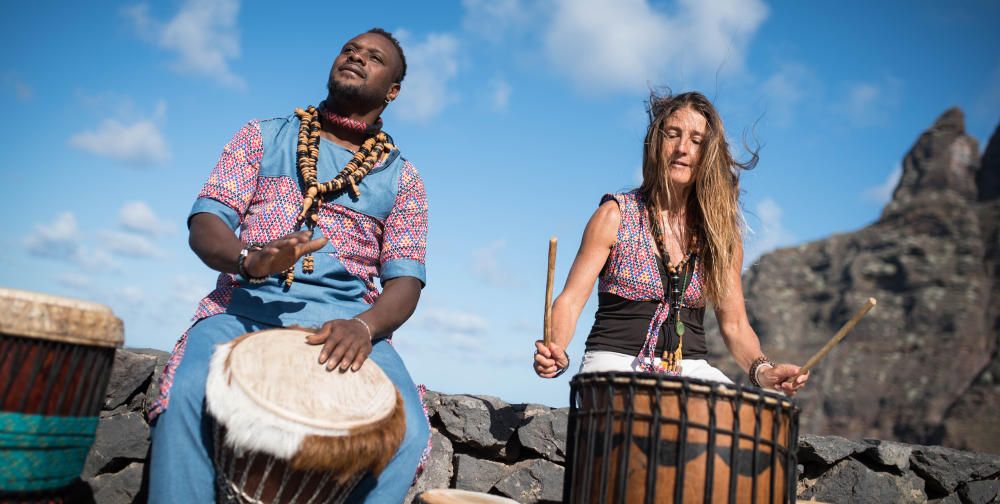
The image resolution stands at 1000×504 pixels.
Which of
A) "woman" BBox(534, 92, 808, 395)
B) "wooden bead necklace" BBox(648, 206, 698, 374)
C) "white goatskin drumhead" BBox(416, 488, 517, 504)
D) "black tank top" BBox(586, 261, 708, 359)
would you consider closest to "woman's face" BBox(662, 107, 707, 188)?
"woman" BBox(534, 92, 808, 395)

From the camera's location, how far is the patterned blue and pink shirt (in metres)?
2.90

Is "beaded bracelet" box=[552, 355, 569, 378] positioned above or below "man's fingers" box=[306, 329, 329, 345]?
below

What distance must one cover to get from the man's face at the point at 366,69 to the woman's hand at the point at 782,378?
2151 millimetres

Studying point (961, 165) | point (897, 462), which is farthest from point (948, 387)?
point (897, 462)

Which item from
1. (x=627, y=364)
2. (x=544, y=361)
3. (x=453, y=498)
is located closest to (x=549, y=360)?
(x=544, y=361)

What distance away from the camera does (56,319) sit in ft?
6.53

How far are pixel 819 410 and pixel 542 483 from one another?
153 feet

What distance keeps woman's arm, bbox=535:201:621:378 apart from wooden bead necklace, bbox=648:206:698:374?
8.4 inches

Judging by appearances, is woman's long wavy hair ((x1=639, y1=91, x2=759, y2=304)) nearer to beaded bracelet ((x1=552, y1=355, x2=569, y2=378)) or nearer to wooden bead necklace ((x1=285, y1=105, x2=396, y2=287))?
beaded bracelet ((x1=552, y1=355, x2=569, y2=378))

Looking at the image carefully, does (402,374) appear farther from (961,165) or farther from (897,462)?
(961,165)

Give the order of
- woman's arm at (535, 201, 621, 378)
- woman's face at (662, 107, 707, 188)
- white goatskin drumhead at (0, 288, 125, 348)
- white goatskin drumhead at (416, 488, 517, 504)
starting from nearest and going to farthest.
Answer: white goatskin drumhead at (0, 288, 125, 348) < white goatskin drumhead at (416, 488, 517, 504) < woman's arm at (535, 201, 621, 378) < woman's face at (662, 107, 707, 188)

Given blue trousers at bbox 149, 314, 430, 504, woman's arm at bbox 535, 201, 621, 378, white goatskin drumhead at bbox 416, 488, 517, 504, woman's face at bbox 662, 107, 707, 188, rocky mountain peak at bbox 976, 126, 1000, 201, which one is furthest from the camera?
rocky mountain peak at bbox 976, 126, 1000, 201

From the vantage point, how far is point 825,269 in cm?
5447

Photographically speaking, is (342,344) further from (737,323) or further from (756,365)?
(737,323)
